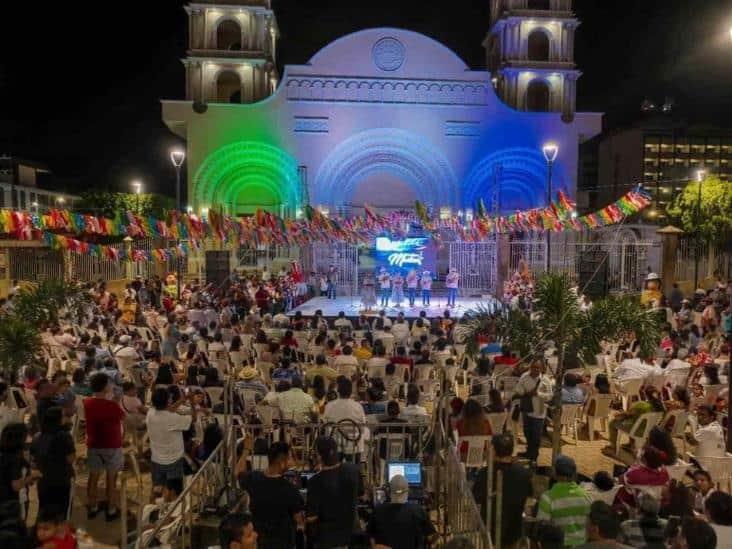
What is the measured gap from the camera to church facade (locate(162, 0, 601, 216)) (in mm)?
30688

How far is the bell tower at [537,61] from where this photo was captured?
32.5 m

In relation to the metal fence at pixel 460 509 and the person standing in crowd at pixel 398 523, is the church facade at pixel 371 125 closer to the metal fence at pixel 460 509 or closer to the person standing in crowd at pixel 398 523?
the metal fence at pixel 460 509

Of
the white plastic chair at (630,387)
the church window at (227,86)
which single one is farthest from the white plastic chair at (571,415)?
the church window at (227,86)

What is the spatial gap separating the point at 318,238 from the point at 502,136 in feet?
47.9

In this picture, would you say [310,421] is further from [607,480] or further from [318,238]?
[318,238]

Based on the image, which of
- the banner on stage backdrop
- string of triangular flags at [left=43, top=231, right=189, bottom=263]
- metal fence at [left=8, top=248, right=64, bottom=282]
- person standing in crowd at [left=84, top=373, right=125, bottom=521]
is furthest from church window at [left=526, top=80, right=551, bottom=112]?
person standing in crowd at [left=84, top=373, right=125, bottom=521]

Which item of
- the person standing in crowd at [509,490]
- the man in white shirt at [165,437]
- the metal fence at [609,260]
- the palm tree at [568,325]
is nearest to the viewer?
the person standing in crowd at [509,490]

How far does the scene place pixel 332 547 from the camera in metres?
4.56

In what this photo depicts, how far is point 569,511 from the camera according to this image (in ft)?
15.0

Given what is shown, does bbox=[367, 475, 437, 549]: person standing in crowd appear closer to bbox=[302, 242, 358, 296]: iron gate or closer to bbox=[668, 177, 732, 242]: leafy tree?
bbox=[302, 242, 358, 296]: iron gate

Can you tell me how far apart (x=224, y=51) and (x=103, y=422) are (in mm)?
28795

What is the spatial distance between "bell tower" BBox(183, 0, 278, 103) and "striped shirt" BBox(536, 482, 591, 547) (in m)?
30.0

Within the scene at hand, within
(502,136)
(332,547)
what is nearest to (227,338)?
(332,547)

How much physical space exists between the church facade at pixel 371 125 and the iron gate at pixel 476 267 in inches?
200
